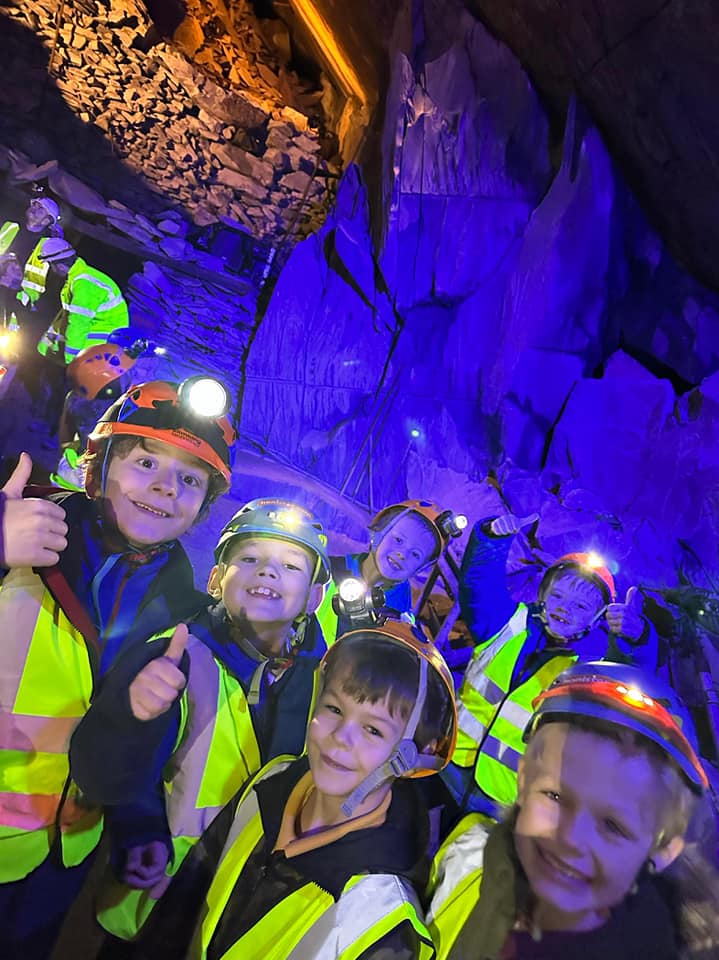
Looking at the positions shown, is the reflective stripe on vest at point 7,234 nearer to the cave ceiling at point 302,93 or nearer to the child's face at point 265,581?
the cave ceiling at point 302,93

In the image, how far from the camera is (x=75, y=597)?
2084 mm

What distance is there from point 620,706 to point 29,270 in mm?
3255

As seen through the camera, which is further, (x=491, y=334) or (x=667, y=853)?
(x=491, y=334)

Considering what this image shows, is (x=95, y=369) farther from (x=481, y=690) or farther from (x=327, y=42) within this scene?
(x=327, y=42)

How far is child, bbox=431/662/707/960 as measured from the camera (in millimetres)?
1582

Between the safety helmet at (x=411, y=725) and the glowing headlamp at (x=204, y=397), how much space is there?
1134 millimetres

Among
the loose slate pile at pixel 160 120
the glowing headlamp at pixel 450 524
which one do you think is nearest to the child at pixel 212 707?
the glowing headlamp at pixel 450 524

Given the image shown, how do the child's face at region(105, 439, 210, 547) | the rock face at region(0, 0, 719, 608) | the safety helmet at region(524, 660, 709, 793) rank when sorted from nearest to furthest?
the safety helmet at region(524, 660, 709, 793)
the child's face at region(105, 439, 210, 547)
the rock face at region(0, 0, 719, 608)

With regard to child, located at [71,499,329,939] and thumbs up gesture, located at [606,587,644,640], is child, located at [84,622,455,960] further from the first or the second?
thumbs up gesture, located at [606,587,644,640]

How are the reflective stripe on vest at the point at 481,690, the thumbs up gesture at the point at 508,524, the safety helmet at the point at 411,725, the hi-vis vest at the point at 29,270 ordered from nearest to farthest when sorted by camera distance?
the safety helmet at the point at 411,725 < the reflective stripe on vest at the point at 481,690 < the hi-vis vest at the point at 29,270 < the thumbs up gesture at the point at 508,524

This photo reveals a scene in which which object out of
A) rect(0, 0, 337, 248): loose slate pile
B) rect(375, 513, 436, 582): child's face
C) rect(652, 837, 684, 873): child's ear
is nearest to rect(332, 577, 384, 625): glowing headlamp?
rect(375, 513, 436, 582): child's face

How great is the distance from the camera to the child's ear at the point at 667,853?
1.62m

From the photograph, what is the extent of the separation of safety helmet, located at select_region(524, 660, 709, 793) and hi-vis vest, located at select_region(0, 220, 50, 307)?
296cm

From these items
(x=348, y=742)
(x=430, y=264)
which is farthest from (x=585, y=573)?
(x=430, y=264)
